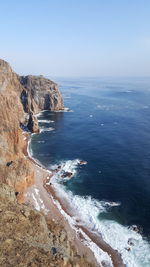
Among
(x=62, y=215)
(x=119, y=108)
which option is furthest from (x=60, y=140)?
(x=119, y=108)

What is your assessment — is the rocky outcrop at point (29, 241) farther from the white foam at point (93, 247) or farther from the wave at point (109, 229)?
the wave at point (109, 229)

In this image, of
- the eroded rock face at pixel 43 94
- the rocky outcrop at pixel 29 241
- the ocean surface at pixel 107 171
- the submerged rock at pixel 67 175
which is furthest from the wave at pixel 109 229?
the eroded rock face at pixel 43 94

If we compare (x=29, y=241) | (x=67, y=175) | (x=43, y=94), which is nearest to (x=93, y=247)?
(x=29, y=241)

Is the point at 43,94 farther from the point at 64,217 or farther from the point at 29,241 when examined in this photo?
the point at 29,241

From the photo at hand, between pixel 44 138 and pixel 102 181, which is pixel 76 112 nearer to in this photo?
pixel 44 138

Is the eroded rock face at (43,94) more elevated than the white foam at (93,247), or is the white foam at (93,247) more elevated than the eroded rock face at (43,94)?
the eroded rock face at (43,94)
